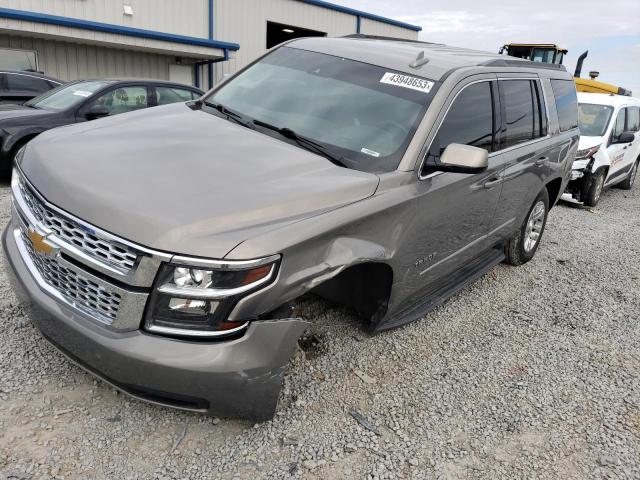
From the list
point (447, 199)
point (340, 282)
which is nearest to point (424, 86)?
point (447, 199)

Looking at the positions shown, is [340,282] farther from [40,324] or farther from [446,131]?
[40,324]

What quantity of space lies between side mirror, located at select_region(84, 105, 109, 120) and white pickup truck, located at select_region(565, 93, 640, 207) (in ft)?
24.1

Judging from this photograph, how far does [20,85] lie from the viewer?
9109mm

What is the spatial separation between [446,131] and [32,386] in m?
2.72

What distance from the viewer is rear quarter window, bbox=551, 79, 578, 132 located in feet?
16.3

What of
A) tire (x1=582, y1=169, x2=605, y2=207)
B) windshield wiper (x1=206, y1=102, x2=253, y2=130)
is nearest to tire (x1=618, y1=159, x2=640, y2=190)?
tire (x1=582, y1=169, x2=605, y2=207)

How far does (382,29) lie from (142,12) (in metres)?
13.5

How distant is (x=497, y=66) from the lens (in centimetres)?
382

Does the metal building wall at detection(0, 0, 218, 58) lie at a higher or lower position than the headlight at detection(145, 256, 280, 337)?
higher

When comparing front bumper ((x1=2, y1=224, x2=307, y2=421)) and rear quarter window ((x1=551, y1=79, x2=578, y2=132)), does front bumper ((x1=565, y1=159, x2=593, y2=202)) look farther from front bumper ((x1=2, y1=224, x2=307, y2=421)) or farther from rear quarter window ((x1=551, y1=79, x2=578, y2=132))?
front bumper ((x1=2, y1=224, x2=307, y2=421))

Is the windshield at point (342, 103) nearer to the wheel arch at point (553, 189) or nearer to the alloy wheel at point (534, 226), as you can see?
the alloy wheel at point (534, 226)

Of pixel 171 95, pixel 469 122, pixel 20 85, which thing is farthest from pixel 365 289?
pixel 20 85

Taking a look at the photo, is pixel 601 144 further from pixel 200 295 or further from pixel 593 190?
pixel 200 295

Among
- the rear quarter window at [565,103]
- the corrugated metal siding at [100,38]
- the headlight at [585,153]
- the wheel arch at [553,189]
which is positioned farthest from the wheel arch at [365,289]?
the corrugated metal siding at [100,38]
